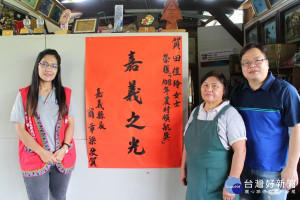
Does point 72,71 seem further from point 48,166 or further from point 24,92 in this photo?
point 48,166

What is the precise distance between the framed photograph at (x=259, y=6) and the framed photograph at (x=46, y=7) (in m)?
3.60

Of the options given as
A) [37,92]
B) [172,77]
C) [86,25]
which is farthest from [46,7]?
[172,77]

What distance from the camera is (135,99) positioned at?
5.54 ft

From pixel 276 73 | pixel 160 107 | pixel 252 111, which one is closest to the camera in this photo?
pixel 252 111

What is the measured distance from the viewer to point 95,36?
171 centimetres

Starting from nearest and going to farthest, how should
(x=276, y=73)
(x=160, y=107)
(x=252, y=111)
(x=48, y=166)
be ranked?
(x=252, y=111) < (x=48, y=166) < (x=160, y=107) < (x=276, y=73)

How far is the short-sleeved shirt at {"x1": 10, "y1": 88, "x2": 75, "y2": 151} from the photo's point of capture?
1397mm

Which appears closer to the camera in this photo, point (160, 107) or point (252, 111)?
point (252, 111)

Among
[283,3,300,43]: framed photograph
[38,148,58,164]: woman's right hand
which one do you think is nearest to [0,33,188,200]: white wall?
[38,148,58,164]: woman's right hand

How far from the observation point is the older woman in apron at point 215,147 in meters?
1.25

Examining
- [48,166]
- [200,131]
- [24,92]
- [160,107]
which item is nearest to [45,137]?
[48,166]

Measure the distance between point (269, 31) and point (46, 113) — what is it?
3763 millimetres

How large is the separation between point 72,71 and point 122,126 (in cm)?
60

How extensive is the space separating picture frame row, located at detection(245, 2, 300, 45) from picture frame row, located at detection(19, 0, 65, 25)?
3.65 m
